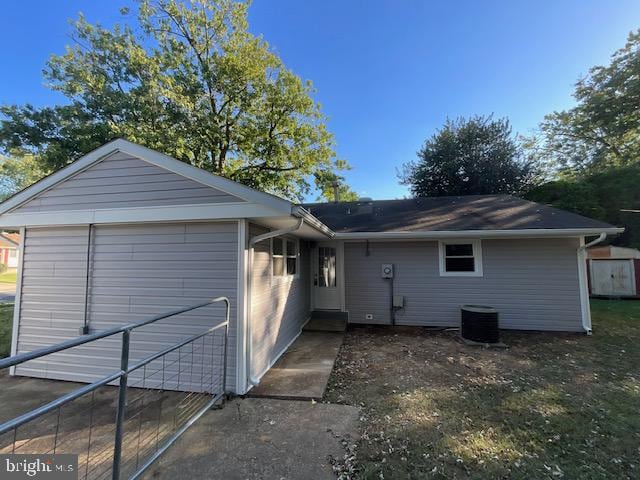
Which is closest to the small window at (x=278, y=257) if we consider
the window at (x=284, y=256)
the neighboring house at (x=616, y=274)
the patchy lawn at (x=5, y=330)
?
the window at (x=284, y=256)

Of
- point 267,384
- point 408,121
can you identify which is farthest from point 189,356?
point 408,121

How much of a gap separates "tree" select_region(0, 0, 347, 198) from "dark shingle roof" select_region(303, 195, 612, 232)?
621cm

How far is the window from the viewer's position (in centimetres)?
516

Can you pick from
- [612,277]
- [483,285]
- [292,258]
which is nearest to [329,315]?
[292,258]

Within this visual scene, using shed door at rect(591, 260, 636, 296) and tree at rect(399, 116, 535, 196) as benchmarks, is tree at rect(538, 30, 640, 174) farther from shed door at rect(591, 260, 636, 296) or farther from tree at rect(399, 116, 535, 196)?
shed door at rect(591, 260, 636, 296)

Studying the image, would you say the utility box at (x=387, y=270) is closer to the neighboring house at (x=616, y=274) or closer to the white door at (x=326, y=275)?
the white door at (x=326, y=275)

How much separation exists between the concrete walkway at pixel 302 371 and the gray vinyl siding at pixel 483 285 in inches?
70.3

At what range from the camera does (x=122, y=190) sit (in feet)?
13.8

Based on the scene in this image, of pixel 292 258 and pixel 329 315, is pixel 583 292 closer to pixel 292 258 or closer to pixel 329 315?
pixel 329 315

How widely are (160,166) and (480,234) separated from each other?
6.66m

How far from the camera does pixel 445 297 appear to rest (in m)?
7.06

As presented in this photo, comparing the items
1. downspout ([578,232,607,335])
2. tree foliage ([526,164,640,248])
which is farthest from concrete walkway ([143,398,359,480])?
tree foliage ([526,164,640,248])

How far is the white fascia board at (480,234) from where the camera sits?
19.7ft

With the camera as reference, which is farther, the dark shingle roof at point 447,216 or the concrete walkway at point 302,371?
the dark shingle roof at point 447,216
